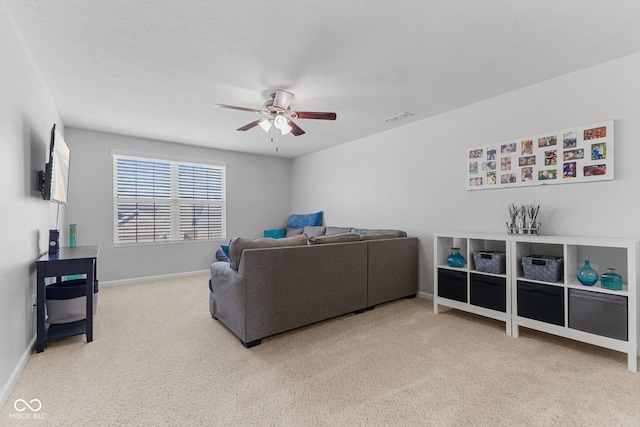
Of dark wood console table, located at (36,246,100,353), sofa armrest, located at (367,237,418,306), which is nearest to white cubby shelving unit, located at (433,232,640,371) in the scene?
sofa armrest, located at (367,237,418,306)

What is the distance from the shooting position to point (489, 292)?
2.73 m

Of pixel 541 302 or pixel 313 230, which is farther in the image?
pixel 313 230

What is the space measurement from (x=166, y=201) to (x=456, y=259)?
14.9ft

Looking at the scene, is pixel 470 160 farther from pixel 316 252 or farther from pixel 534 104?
Answer: pixel 316 252

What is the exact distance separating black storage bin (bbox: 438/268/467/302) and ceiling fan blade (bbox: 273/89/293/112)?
240 centimetres

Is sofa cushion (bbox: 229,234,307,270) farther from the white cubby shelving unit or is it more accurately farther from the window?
the window

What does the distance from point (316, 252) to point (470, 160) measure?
211 centimetres

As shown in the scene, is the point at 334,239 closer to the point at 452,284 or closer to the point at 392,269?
the point at 392,269

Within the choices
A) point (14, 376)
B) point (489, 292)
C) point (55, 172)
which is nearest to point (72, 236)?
point (55, 172)

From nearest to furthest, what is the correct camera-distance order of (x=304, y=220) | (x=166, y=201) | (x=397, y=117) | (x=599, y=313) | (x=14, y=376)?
(x=14, y=376), (x=599, y=313), (x=397, y=117), (x=166, y=201), (x=304, y=220)

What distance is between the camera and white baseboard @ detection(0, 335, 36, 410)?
1.62 metres

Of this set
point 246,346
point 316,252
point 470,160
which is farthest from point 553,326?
point 246,346

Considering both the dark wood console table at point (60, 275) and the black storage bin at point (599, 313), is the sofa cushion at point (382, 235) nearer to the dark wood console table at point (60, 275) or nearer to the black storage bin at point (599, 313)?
the black storage bin at point (599, 313)

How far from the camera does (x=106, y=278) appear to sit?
14.3 ft
